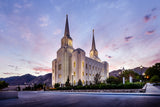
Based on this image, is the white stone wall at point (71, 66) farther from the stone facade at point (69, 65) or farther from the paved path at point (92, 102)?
the paved path at point (92, 102)

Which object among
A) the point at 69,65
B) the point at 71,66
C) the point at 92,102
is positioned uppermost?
the point at 69,65

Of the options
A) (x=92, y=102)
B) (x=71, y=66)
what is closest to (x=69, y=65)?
(x=71, y=66)

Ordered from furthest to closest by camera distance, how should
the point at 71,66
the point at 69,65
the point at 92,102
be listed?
the point at 69,65 < the point at 71,66 < the point at 92,102

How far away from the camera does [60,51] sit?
4778cm

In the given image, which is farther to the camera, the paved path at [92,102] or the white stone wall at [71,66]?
the white stone wall at [71,66]

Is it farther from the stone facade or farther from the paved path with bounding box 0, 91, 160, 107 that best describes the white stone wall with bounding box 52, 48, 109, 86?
the paved path with bounding box 0, 91, 160, 107

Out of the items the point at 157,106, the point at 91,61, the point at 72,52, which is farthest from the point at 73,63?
the point at 157,106

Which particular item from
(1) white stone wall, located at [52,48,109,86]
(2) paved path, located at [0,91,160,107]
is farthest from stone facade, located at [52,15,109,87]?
(2) paved path, located at [0,91,160,107]

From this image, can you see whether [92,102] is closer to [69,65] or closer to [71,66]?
[71,66]

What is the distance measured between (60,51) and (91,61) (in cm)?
1554

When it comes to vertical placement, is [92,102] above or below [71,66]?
below

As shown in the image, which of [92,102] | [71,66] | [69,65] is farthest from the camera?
[69,65]

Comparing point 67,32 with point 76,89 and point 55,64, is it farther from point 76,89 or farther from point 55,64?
point 76,89

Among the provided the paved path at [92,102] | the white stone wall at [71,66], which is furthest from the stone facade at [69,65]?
the paved path at [92,102]
